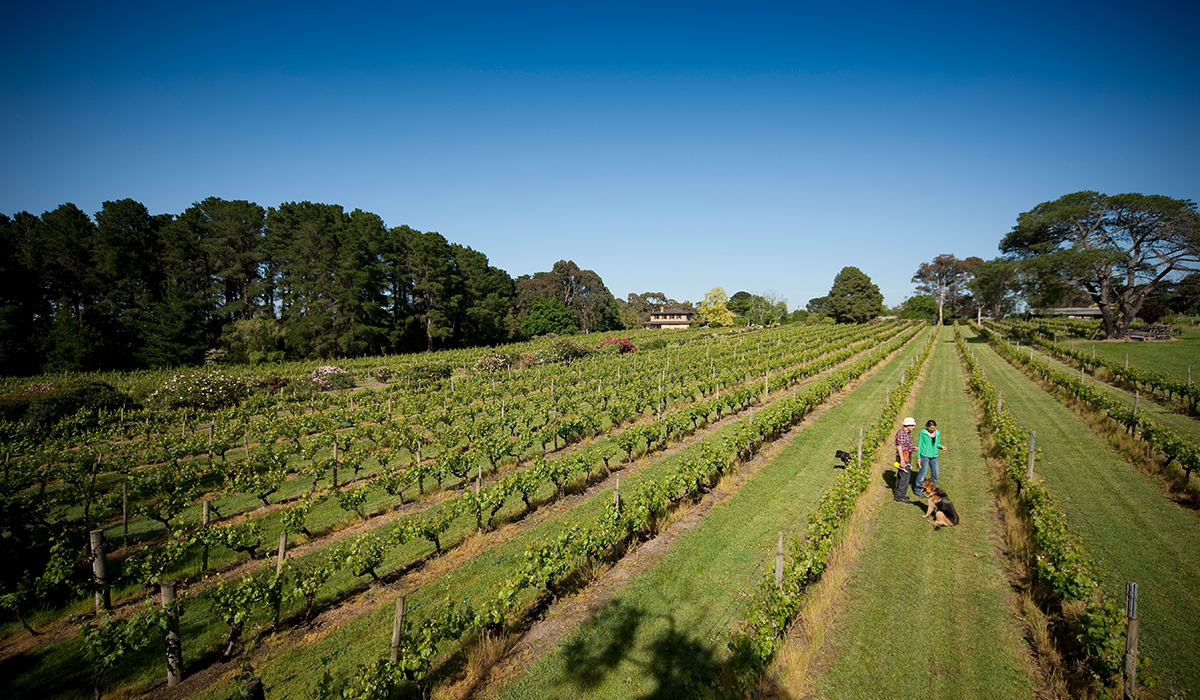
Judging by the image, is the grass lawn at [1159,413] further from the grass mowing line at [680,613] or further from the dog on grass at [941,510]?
the grass mowing line at [680,613]

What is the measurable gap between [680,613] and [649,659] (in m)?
1.11

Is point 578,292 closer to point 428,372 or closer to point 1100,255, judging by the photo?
point 428,372

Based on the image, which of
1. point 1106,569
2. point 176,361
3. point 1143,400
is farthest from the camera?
point 176,361

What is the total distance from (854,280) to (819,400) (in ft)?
266

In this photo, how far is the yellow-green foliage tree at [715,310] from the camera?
9419cm

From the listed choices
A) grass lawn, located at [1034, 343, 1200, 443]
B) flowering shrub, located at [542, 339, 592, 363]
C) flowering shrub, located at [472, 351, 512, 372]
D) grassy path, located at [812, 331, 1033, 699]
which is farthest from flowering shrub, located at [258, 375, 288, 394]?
grass lawn, located at [1034, 343, 1200, 443]

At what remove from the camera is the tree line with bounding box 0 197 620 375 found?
125 ft

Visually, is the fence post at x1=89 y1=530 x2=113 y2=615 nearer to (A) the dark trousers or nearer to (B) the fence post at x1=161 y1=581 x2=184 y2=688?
(B) the fence post at x1=161 y1=581 x2=184 y2=688

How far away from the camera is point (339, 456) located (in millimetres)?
16203

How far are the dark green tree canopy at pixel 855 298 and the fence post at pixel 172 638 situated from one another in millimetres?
99950

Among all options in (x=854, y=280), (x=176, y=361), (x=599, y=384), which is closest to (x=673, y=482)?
(x=599, y=384)

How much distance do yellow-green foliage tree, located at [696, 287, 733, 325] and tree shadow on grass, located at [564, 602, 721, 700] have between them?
299 feet

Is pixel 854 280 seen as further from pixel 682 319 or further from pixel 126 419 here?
pixel 126 419

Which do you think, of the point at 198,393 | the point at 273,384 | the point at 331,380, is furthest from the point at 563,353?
the point at 198,393
